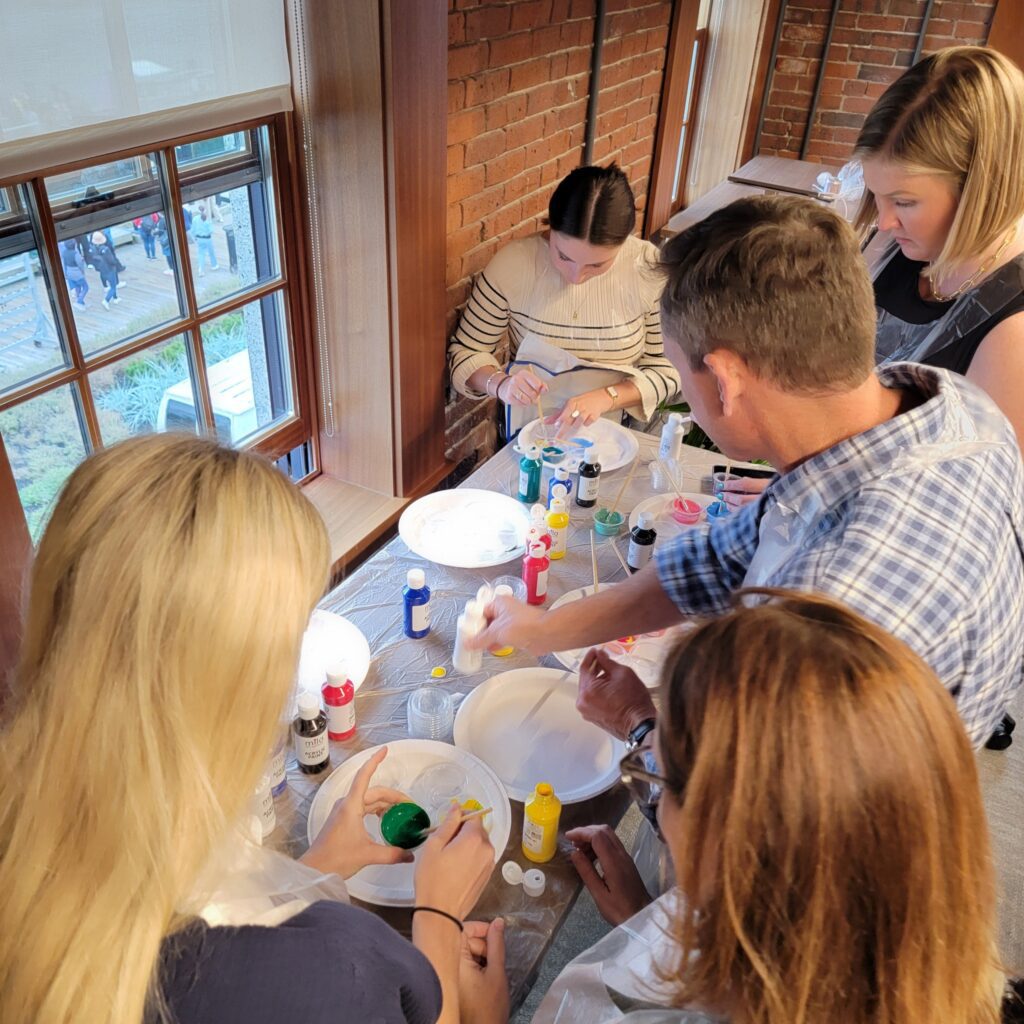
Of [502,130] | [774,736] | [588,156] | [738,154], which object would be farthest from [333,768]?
[738,154]

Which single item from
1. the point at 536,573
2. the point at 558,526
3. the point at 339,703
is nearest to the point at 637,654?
the point at 536,573

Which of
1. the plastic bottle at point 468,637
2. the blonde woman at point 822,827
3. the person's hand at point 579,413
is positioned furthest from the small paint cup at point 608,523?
the blonde woman at point 822,827

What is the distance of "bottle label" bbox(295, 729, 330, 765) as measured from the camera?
1310mm

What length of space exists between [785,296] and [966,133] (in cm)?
66

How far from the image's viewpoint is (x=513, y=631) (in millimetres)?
1503

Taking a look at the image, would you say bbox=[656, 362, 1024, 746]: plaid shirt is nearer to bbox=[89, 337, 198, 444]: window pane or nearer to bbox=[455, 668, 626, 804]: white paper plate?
bbox=[455, 668, 626, 804]: white paper plate

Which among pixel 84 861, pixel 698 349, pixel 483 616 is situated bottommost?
pixel 483 616

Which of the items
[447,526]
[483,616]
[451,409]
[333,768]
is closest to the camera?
[333,768]

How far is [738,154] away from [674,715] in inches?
187

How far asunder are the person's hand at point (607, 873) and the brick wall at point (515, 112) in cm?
167

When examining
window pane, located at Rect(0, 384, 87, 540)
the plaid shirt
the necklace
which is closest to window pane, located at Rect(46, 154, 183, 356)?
window pane, located at Rect(0, 384, 87, 540)

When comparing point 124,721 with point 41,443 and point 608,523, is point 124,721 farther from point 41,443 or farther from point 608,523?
point 608,523

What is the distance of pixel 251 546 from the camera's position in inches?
32.2

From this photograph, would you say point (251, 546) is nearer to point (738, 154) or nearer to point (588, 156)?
point (588, 156)
